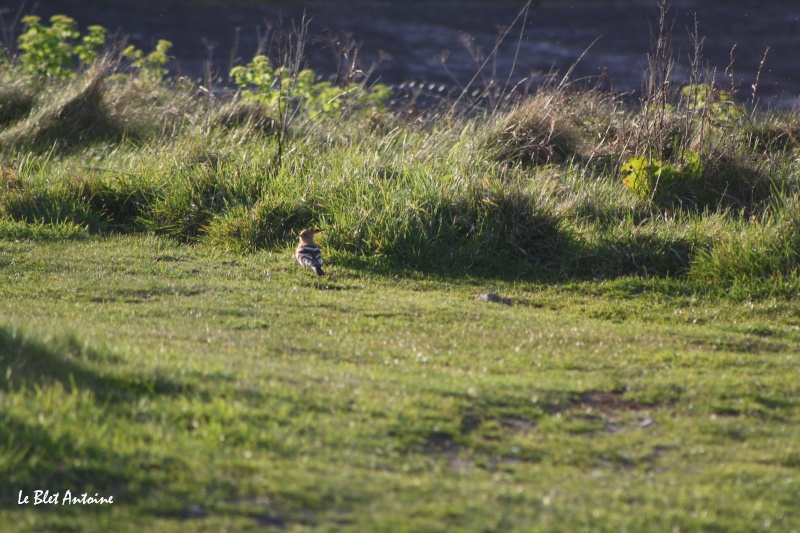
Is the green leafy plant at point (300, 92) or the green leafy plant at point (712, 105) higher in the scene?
the green leafy plant at point (712, 105)

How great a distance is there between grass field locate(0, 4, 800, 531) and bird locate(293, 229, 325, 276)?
0.18 metres

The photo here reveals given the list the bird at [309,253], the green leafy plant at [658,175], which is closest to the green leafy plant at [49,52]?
the bird at [309,253]

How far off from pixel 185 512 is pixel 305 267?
512 cm

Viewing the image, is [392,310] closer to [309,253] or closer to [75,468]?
[309,253]

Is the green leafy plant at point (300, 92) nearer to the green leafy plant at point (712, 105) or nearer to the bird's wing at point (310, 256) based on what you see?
the bird's wing at point (310, 256)

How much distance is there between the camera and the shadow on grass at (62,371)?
4.38 metres

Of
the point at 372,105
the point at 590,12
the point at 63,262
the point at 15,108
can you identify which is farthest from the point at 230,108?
the point at 590,12

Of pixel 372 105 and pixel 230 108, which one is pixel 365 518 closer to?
pixel 230 108

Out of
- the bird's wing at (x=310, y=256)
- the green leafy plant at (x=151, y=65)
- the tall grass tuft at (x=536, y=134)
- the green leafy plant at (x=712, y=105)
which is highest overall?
the green leafy plant at (x=712, y=105)

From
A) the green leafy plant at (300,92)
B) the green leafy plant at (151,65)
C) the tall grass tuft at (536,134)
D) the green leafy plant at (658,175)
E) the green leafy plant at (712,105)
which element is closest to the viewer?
the green leafy plant at (658,175)

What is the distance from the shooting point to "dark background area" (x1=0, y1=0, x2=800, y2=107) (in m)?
22.1

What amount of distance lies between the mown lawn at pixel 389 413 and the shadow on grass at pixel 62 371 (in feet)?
0.04

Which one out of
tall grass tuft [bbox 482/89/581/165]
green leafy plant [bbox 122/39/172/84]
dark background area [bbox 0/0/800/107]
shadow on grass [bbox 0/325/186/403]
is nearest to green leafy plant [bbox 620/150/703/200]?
tall grass tuft [bbox 482/89/581/165]

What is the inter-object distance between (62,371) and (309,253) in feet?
12.5
